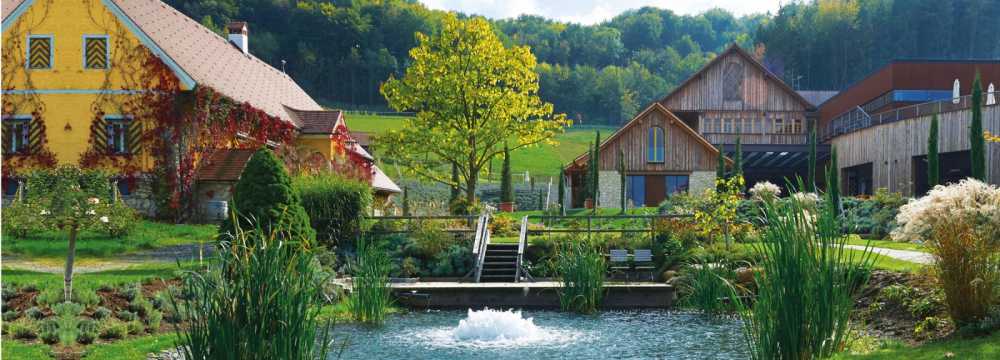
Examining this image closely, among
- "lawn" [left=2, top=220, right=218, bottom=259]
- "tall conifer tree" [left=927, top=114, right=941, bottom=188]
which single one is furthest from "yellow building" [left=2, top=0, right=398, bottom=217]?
"tall conifer tree" [left=927, top=114, right=941, bottom=188]

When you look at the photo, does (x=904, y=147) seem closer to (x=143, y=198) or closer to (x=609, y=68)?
(x=143, y=198)

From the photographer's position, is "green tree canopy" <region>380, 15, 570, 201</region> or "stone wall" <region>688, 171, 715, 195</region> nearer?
"green tree canopy" <region>380, 15, 570, 201</region>

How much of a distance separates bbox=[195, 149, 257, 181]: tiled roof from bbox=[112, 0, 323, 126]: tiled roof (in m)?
1.86

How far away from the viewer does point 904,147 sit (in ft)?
108

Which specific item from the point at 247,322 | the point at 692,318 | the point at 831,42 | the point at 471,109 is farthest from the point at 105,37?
the point at 831,42

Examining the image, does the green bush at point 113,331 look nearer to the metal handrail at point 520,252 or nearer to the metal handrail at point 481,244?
the metal handrail at point 481,244

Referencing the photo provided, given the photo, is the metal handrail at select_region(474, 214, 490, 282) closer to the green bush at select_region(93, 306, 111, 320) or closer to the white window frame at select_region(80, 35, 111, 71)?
the green bush at select_region(93, 306, 111, 320)

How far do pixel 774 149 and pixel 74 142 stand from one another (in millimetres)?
32832

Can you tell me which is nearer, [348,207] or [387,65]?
[348,207]

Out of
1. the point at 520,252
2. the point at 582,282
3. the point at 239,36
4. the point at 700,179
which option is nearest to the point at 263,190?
the point at 582,282

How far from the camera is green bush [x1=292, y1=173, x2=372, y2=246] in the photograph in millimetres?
20531

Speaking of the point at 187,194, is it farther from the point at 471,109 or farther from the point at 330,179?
the point at 471,109

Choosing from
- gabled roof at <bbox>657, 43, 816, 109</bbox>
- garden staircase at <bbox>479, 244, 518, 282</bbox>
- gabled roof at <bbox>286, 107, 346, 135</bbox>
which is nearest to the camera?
garden staircase at <bbox>479, 244, 518, 282</bbox>

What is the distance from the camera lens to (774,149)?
1774 inches
